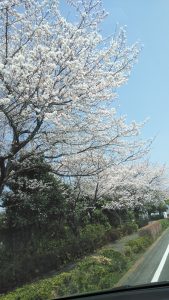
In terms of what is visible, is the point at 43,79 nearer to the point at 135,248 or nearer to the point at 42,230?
the point at 42,230

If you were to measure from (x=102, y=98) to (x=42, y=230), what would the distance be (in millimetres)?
Result: 8035

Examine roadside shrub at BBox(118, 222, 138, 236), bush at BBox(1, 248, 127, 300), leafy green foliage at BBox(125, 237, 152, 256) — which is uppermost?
roadside shrub at BBox(118, 222, 138, 236)

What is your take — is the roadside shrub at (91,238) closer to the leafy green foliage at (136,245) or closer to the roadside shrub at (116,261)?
the leafy green foliage at (136,245)

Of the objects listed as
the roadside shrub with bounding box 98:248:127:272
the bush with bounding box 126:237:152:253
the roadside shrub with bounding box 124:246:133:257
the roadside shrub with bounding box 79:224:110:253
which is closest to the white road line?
the roadside shrub with bounding box 98:248:127:272

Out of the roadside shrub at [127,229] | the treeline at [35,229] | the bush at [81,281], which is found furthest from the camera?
the roadside shrub at [127,229]

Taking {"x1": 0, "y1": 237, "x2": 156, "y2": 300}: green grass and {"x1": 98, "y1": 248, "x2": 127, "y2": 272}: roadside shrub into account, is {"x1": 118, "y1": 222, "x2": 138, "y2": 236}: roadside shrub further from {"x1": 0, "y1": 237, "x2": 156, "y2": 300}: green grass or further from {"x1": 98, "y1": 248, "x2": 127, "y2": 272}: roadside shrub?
{"x1": 98, "y1": 248, "x2": 127, "y2": 272}: roadside shrub

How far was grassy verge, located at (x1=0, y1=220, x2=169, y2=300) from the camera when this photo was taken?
853cm

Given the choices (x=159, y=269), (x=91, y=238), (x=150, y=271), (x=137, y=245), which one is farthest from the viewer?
(x=91, y=238)

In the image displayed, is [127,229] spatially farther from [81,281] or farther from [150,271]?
[81,281]

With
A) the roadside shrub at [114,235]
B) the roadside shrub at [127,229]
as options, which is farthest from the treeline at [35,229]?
the roadside shrub at [127,229]

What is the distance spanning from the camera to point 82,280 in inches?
412

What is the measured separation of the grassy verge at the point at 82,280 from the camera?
28.0ft

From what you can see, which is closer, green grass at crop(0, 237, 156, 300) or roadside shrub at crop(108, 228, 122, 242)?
green grass at crop(0, 237, 156, 300)

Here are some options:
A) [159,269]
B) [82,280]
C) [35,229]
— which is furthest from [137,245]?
[82,280]
